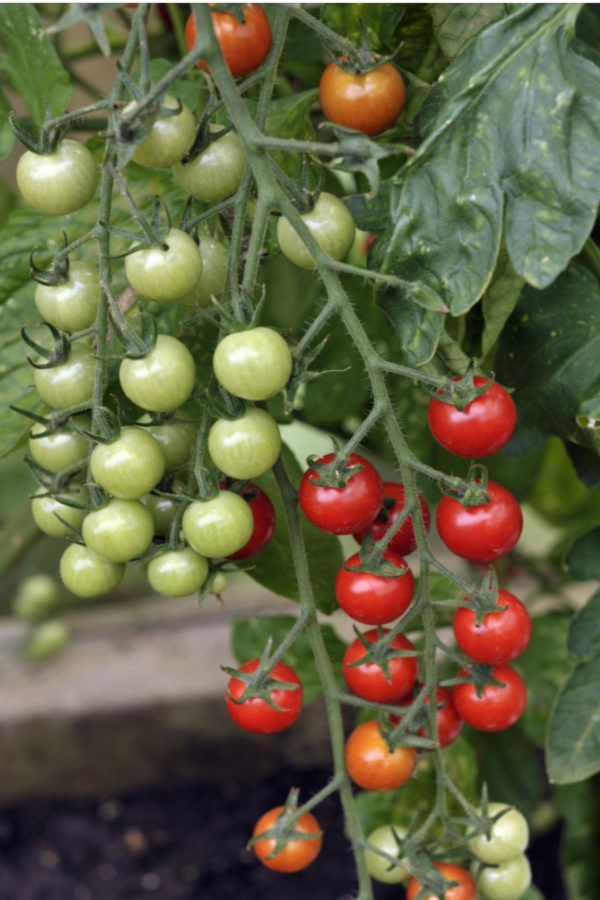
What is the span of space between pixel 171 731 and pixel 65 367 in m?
0.91

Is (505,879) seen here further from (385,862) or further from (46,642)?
(46,642)

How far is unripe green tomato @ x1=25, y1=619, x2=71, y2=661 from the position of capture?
4.62 feet

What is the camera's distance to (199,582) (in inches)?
20.6

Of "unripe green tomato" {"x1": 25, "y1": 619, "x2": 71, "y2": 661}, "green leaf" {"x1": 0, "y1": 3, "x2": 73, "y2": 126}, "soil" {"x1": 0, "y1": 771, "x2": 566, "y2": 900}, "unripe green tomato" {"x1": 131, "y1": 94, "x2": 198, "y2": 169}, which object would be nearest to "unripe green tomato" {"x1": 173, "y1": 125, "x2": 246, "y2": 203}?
"unripe green tomato" {"x1": 131, "y1": 94, "x2": 198, "y2": 169}

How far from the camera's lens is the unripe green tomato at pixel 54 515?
567mm

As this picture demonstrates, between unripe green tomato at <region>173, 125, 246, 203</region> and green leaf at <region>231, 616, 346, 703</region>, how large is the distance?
0.42 metres

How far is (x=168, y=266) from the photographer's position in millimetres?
459

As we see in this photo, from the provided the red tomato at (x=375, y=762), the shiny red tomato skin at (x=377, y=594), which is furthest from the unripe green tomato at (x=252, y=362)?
the red tomato at (x=375, y=762)

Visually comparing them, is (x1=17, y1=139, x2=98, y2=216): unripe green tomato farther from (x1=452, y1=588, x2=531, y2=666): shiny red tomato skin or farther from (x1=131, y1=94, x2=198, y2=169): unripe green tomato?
(x1=452, y1=588, x2=531, y2=666): shiny red tomato skin

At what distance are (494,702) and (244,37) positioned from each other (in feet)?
1.33

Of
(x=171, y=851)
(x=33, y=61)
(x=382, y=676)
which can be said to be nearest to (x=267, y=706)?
(x=382, y=676)

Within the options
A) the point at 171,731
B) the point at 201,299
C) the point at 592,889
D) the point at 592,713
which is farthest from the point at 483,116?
the point at 171,731

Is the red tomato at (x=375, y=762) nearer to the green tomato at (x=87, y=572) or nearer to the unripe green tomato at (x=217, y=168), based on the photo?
the green tomato at (x=87, y=572)

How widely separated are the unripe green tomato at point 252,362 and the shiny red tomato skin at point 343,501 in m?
Result: 0.07
